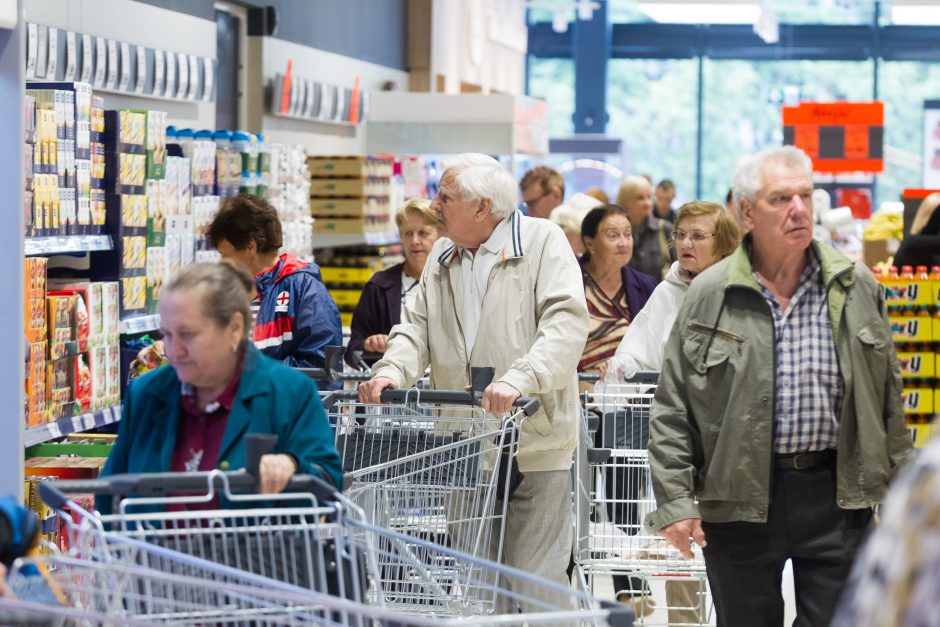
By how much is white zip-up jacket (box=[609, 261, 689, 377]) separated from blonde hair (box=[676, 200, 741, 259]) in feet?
0.57

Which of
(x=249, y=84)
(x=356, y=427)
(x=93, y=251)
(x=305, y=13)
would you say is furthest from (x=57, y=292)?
(x=305, y=13)

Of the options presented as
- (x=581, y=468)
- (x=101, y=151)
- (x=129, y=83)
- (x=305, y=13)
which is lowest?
(x=581, y=468)

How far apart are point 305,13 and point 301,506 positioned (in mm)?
8648

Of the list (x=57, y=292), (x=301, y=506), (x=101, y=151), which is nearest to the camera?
(x=301, y=506)

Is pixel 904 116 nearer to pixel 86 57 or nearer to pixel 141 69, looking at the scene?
pixel 141 69


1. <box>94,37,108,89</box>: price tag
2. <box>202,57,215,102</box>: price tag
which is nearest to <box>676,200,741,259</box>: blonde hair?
<box>94,37,108,89</box>: price tag

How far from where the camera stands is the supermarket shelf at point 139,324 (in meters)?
5.26

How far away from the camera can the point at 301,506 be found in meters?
2.66

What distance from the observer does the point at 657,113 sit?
941 inches

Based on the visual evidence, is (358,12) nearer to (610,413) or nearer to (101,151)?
(101,151)

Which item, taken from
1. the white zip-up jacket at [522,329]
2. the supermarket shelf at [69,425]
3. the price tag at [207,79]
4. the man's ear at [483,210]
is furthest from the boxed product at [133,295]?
the price tag at [207,79]

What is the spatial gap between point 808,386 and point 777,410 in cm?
9

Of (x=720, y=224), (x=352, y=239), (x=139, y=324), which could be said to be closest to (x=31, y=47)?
(x=139, y=324)

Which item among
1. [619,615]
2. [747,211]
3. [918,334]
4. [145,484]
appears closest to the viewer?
[619,615]
